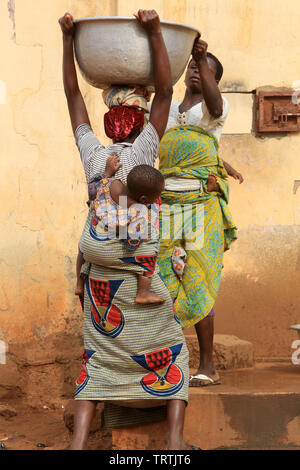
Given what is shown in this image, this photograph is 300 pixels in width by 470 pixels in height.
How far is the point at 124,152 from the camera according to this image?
4.18 meters

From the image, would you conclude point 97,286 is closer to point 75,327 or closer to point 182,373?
point 182,373

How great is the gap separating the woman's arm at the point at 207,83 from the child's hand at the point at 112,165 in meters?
0.80

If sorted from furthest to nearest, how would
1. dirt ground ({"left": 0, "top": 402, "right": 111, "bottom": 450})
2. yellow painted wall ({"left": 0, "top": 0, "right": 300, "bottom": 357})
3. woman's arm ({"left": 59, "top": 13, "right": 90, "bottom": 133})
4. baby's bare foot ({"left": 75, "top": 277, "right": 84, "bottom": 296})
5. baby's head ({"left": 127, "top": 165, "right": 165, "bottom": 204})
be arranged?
yellow painted wall ({"left": 0, "top": 0, "right": 300, "bottom": 357}) → dirt ground ({"left": 0, "top": 402, "right": 111, "bottom": 450}) → baby's bare foot ({"left": 75, "top": 277, "right": 84, "bottom": 296}) → woman's arm ({"left": 59, "top": 13, "right": 90, "bottom": 133}) → baby's head ({"left": 127, "top": 165, "right": 165, "bottom": 204})

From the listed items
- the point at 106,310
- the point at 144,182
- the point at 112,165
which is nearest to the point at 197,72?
the point at 112,165

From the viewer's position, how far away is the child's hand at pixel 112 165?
4.15 m

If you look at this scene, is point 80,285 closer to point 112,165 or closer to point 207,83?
point 112,165

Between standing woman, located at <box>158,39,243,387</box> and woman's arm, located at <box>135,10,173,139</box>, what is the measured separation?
689mm

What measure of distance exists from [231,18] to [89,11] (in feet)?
3.54

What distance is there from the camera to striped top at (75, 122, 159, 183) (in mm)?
4156

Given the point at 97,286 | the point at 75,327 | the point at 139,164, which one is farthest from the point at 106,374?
the point at 75,327

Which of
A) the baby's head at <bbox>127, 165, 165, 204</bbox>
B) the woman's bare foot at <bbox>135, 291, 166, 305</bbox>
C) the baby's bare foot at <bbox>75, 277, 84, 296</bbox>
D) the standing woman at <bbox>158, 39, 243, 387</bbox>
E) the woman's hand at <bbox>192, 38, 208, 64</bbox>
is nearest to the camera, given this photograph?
the baby's head at <bbox>127, 165, 165, 204</bbox>

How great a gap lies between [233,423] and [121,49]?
211 cm

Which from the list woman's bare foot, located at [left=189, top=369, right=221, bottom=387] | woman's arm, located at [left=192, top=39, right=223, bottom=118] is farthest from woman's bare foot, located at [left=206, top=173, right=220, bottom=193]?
woman's bare foot, located at [left=189, top=369, right=221, bottom=387]

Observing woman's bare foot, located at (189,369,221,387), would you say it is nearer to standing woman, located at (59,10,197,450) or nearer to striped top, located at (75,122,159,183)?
standing woman, located at (59,10,197,450)
